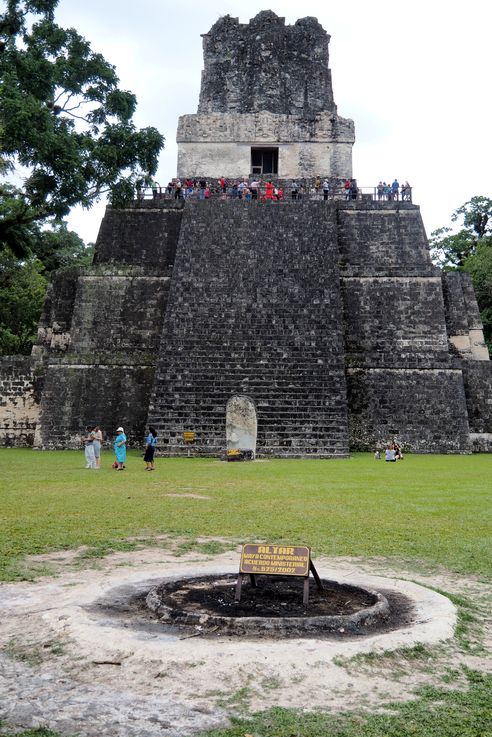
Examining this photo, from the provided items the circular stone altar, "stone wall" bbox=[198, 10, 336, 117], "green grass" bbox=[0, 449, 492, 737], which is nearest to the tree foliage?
"stone wall" bbox=[198, 10, 336, 117]

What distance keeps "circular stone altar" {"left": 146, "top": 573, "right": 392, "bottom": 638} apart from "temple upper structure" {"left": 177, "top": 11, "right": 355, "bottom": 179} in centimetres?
2094

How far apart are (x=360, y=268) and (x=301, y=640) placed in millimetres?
16313

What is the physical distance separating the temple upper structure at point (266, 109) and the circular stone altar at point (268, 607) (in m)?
20.9

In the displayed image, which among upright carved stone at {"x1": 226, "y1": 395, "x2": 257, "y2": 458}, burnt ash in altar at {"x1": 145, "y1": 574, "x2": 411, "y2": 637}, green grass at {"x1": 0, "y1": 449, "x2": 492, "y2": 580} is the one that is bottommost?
burnt ash in altar at {"x1": 145, "y1": 574, "x2": 411, "y2": 637}

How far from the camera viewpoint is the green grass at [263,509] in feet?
18.3

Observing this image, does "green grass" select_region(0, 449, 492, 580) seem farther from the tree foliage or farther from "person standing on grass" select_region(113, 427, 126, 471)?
the tree foliage

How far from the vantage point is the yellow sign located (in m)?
3.74

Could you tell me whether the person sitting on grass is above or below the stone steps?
below

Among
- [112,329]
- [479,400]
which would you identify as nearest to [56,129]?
[112,329]

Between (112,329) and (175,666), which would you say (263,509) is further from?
(112,329)

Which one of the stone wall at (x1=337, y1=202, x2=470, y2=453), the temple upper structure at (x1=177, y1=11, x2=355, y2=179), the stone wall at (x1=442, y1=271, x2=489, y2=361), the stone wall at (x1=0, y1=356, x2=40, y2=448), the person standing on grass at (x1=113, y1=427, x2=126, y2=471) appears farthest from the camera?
the temple upper structure at (x1=177, y1=11, x2=355, y2=179)

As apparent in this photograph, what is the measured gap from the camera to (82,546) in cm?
552

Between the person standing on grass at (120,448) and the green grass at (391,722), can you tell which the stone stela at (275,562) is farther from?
the person standing on grass at (120,448)

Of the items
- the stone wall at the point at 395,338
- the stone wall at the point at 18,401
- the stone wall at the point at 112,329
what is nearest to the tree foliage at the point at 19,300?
the stone wall at the point at 112,329
